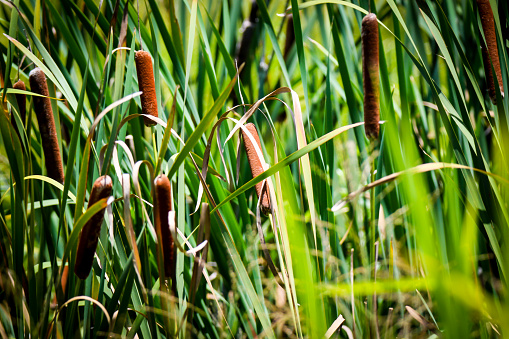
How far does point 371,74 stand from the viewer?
512 mm

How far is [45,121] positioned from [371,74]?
45cm

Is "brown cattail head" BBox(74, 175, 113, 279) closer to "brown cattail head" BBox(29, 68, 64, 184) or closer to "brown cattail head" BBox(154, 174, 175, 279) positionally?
"brown cattail head" BBox(154, 174, 175, 279)

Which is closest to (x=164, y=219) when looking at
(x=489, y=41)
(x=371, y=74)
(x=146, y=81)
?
(x=146, y=81)

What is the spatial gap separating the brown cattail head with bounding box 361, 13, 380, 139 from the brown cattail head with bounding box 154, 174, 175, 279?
26 cm

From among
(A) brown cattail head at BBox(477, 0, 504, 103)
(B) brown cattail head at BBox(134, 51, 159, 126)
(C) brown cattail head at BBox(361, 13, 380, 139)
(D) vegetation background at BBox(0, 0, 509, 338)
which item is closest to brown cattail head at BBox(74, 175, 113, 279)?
(D) vegetation background at BBox(0, 0, 509, 338)

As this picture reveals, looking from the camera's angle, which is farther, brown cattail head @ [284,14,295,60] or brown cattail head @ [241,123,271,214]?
brown cattail head @ [284,14,295,60]

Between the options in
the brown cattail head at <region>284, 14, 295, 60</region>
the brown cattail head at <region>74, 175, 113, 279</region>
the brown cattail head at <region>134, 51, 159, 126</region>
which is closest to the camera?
the brown cattail head at <region>74, 175, 113, 279</region>

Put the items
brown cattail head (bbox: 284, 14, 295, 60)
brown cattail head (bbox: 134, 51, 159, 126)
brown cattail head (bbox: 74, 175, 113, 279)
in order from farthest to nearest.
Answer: brown cattail head (bbox: 284, 14, 295, 60) < brown cattail head (bbox: 134, 51, 159, 126) < brown cattail head (bbox: 74, 175, 113, 279)

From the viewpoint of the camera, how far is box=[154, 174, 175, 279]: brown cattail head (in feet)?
1.37

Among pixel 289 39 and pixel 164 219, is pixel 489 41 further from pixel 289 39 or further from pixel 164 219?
pixel 289 39

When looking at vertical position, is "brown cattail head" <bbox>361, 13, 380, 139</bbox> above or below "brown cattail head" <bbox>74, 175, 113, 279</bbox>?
above

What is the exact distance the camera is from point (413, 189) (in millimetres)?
355

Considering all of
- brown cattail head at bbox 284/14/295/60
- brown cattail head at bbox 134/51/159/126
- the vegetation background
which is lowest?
the vegetation background

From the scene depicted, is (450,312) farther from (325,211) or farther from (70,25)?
(70,25)
